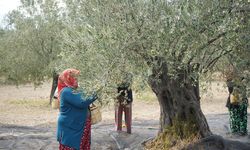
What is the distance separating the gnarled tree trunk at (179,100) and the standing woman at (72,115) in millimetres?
1440

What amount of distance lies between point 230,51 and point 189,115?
2.04 meters

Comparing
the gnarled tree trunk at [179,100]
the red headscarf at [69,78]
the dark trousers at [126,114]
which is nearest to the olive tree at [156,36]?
the red headscarf at [69,78]

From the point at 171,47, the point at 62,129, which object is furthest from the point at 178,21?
the point at 62,129

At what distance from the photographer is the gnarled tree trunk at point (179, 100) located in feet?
28.2

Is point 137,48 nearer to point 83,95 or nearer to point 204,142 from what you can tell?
point 83,95

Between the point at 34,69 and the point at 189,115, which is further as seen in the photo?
the point at 34,69

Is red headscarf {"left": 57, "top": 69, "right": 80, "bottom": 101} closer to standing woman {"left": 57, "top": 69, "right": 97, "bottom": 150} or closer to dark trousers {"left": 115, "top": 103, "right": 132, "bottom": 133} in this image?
standing woman {"left": 57, "top": 69, "right": 97, "bottom": 150}

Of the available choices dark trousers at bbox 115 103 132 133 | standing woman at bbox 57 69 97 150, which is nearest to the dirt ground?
dark trousers at bbox 115 103 132 133

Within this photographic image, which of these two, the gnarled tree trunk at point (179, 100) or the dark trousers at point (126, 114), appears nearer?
the gnarled tree trunk at point (179, 100)

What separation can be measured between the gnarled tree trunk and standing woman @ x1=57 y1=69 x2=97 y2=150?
56.7 inches

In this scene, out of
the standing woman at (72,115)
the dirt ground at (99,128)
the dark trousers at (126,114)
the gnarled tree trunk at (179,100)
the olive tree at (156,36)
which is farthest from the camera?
the dark trousers at (126,114)

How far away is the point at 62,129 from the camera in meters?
7.88

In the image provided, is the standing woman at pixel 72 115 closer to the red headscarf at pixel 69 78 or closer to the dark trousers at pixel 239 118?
the red headscarf at pixel 69 78

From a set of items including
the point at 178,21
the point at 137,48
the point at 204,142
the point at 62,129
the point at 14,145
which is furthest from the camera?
the point at 14,145
